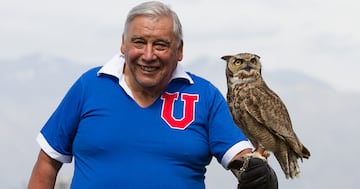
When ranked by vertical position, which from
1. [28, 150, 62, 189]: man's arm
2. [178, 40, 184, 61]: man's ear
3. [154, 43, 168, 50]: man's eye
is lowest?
[28, 150, 62, 189]: man's arm

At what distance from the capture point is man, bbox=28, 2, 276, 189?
12.3ft

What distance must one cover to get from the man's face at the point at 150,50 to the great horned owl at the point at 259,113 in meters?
0.54

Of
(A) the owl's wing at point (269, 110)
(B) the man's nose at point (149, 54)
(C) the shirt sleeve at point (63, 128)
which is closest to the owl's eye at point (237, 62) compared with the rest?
(A) the owl's wing at point (269, 110)

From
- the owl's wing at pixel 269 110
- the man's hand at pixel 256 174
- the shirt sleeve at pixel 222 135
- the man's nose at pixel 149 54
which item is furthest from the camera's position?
the owl's wing at pixel 269 110

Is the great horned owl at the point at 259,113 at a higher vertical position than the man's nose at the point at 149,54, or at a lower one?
lower

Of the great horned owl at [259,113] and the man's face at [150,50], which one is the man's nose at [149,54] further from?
the great horned owl at [259,113]

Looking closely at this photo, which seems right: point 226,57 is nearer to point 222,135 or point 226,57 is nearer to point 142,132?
point 222,135

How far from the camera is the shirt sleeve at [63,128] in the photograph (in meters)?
3.96

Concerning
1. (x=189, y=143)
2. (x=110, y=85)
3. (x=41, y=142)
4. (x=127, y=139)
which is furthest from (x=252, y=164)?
(x=41, y=142)

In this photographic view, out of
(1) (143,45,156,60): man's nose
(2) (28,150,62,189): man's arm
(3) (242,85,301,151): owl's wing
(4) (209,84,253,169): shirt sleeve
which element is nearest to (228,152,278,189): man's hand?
(4) (209,84,253,169): shirt sleeve

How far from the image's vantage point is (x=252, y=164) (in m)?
3.53

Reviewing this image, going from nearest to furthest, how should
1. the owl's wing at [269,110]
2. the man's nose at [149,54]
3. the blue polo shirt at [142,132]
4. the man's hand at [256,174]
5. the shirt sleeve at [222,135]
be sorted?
the man's hand at [256,174] → the man's nose at [149,54] → the blue polo shirt at [142,132] → the shirt sleeve at [222,135] → the owl's wing at [269,110]

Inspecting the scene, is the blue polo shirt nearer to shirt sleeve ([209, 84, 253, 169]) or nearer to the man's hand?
shirt sleeve ([209, 84, 253, 169])

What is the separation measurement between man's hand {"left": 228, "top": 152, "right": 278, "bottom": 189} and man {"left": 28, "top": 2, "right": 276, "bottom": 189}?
0.11 ft
